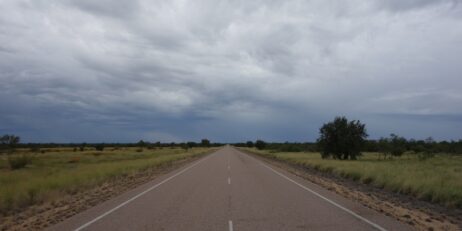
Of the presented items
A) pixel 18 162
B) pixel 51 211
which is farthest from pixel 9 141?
pixel 51 211

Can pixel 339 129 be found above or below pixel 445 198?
above

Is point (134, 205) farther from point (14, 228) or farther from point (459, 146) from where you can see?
point (459, 146)

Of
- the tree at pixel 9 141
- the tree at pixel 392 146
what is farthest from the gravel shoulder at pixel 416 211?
the tree at pixel 9 141

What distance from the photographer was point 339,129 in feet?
206

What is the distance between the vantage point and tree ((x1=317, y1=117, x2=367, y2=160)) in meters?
61.7

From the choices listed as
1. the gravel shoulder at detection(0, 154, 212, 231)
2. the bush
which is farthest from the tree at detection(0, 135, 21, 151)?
the gravel shoulder at detection(0, 154, 212, 231)

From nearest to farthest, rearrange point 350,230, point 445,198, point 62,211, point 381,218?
point 350,230, point 381,218, point 62,211, point 445,198

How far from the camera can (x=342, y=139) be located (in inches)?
2432

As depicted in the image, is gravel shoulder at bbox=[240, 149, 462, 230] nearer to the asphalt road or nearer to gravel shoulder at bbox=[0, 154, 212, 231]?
the asphalt road

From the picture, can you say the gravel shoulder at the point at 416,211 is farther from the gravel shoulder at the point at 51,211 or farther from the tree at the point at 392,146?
the tree at the point at 392,146

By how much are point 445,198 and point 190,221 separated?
31.3 feet

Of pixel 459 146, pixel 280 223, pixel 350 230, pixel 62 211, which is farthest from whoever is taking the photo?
pixel 459 146

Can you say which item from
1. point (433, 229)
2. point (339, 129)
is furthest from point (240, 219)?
point (339, 129)

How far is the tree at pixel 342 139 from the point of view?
6172 cm
